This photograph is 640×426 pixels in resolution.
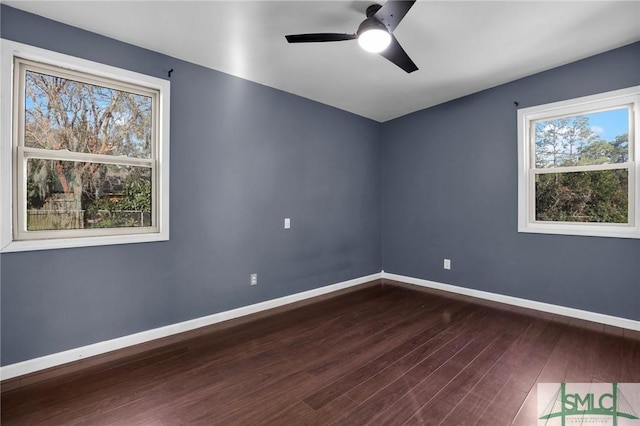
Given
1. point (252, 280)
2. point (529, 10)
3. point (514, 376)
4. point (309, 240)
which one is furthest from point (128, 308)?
point (529, 10)

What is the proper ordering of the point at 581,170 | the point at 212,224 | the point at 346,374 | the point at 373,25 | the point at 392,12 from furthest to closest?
the point at 581,170 → the point at 212,224 → the point at 346,374 → the point at 373,25 → the point at 392,12

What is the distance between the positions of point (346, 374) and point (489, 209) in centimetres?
287

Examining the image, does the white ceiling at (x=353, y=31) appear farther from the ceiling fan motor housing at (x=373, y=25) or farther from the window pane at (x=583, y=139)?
the window pane at (x=583, y=139)

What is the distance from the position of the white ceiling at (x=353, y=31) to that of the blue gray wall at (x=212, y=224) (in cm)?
22

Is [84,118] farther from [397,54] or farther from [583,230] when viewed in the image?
[583,230]

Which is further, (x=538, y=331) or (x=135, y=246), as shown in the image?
(x=538, y=331)

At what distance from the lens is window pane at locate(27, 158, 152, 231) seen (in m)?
2.29

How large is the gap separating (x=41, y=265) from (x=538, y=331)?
4.30m

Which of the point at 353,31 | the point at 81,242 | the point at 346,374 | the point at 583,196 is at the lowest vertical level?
the point at 346,374

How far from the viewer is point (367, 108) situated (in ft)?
14.4

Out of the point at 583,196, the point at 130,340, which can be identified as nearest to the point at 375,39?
the point at 583,196

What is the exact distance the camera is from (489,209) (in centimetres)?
385

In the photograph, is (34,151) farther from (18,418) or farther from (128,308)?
(18,418)

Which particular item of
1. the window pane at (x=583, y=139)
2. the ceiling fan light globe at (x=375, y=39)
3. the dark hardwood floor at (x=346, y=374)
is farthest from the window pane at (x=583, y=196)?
the ceiling fan light globe at (x=375, y=39)
